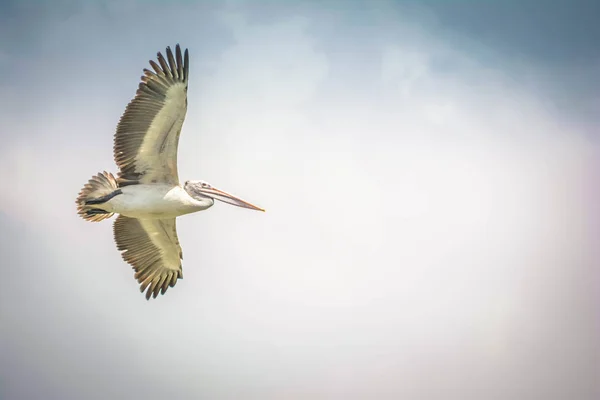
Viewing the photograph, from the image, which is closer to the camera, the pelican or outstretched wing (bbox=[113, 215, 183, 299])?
the pelican

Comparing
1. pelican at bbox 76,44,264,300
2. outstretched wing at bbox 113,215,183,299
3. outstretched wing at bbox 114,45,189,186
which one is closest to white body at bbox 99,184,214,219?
pelican at bbox 76,44,264,300

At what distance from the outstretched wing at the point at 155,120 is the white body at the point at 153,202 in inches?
15.4

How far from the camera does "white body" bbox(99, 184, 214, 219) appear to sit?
1380 centimetres

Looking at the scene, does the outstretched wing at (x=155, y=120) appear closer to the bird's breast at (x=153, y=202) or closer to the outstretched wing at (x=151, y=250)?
the bird's breast at (x=153, y=202)

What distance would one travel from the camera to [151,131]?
1351cm

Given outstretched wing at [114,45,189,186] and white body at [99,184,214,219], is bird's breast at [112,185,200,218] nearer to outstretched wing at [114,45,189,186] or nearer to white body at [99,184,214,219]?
white body at [99,184,214,219]

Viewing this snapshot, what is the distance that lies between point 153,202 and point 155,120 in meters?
1.55

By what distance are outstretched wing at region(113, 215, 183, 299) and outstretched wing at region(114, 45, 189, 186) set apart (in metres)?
1.57

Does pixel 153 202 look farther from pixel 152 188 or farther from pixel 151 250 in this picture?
pixel 151 250

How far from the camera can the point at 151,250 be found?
607 inches

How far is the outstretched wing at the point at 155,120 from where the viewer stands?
13.3 m

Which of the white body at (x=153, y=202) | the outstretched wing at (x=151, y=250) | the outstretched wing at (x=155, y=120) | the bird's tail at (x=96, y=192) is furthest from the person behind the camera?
the outstretched wing at (x=151, y=250)

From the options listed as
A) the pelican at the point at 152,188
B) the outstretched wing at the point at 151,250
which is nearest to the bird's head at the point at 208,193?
the pelican at the point at 152,188

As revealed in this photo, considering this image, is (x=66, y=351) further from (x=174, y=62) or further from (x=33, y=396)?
(x=174, y=62)
